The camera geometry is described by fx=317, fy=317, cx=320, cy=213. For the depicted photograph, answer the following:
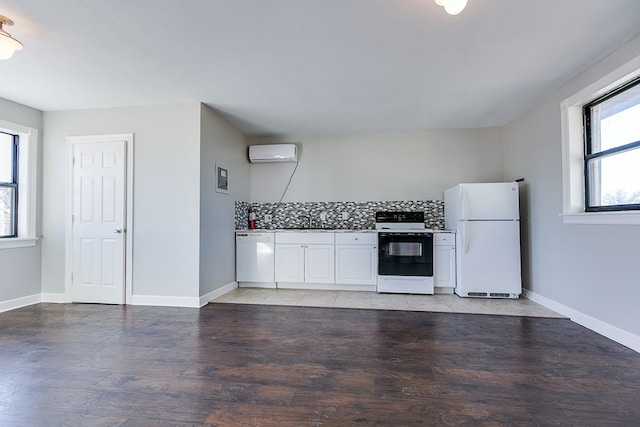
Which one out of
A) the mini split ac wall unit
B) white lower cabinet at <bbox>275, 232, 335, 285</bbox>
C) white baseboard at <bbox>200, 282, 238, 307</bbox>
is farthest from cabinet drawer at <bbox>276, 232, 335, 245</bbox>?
the mini split ac wall unit

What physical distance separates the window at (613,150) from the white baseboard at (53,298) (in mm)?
6069

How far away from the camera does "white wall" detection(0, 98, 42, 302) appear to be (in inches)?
144

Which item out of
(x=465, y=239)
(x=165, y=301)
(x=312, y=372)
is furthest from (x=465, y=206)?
(x=165, y=301)

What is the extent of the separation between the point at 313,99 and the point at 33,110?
3.55 m

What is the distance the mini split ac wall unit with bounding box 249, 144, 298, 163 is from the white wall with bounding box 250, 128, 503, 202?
0.21 meters

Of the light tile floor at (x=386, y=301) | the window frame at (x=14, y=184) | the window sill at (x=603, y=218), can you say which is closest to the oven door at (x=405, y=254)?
the light tile floor at (x=386, y=301)

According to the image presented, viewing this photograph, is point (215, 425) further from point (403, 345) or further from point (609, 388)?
point (609, 388)

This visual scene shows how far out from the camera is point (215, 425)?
1.58m

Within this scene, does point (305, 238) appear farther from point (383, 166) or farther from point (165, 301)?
point (165, 301)

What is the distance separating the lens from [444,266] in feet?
14.6

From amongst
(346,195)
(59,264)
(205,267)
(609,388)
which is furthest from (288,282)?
(609,388)

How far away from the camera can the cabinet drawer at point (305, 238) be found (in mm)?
4680

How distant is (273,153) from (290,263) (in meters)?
1.80

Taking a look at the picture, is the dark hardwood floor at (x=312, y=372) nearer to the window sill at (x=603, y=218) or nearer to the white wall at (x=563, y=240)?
the white wall at (x=563, y=240)
